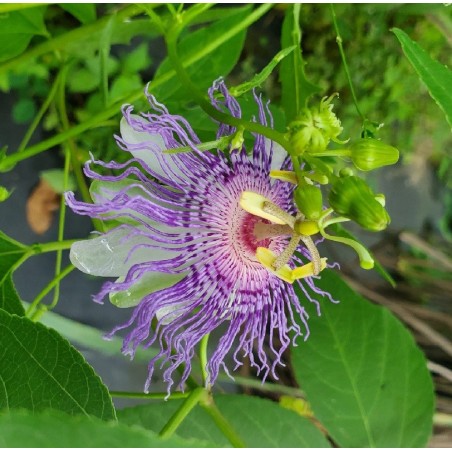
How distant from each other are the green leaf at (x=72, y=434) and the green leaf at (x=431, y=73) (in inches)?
15.2

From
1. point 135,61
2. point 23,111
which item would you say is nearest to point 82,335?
point 23,111

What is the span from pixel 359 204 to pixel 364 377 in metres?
0.51

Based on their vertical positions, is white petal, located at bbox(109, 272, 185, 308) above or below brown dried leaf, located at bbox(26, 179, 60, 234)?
below

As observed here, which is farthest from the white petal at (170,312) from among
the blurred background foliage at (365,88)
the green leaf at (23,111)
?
the green leaf at (23,111)

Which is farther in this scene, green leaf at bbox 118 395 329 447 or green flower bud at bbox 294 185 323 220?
green leaf at bbox 118 395 329 447

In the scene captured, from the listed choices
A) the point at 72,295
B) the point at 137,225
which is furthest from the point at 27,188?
the point at 137,225

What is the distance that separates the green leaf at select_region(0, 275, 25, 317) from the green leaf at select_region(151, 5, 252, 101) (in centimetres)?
30

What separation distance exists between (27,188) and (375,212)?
964 millimetres

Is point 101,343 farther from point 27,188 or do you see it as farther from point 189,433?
point 189,433

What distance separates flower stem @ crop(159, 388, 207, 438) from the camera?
70 cm

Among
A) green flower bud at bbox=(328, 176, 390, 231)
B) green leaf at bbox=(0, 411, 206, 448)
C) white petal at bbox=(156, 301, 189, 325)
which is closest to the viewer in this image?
green leaf at bbox=(0, 411, 206, 448)

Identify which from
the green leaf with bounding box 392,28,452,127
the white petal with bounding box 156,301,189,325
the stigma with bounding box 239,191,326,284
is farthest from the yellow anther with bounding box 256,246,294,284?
the green leaf with bounding box 392,28,452,127

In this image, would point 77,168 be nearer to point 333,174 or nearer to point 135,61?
point 333,174

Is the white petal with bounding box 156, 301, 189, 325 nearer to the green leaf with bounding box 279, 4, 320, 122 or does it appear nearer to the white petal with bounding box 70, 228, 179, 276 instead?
the white petal with bounding box 70, 228, 179, 276
